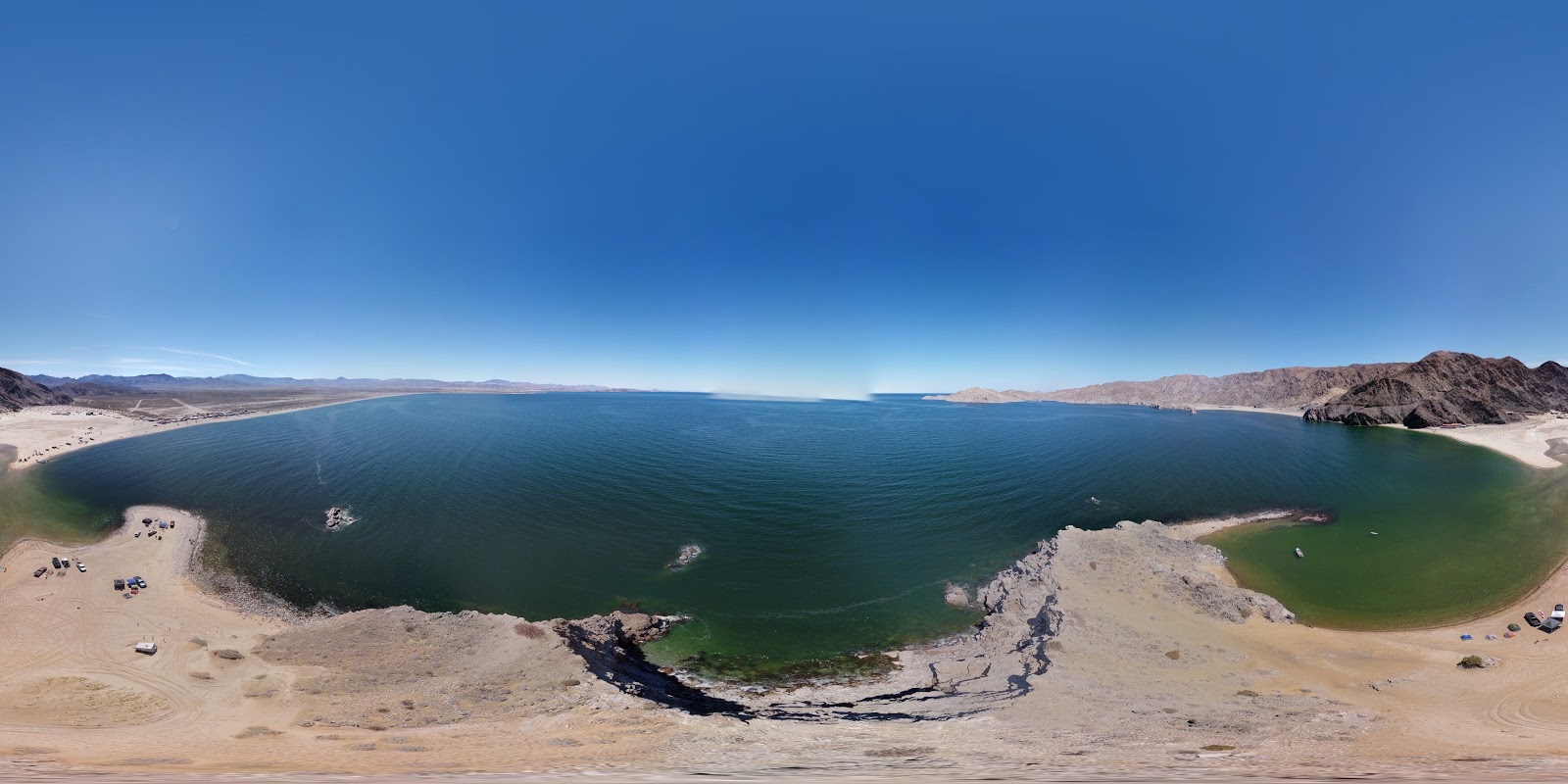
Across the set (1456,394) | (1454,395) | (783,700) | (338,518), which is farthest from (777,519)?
(1456,394)

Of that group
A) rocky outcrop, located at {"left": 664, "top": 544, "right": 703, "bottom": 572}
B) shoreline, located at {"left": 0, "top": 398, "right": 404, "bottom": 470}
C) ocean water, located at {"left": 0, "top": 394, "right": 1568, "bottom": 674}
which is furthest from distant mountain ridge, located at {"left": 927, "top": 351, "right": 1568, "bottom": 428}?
shoreline, located at {"left": 0, "top": 398, "right": 404, "bottom": 470}

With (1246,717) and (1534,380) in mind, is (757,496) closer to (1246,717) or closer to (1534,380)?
(1246,717)

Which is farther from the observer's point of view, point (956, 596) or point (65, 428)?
point (65, 428)

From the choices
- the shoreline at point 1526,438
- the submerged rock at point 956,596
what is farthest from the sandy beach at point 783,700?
the shoreline at point 1526,438

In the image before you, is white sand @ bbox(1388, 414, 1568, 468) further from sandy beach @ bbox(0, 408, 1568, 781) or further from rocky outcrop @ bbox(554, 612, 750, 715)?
rocky outcrop @ bbox(554, 612, 750, 715)

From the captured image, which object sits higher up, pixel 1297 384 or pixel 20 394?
pixel 1297 384

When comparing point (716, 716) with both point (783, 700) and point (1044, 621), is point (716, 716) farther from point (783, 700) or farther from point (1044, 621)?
point (1044, 621)

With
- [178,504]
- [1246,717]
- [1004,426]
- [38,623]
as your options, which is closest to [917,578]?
[1246,717]
